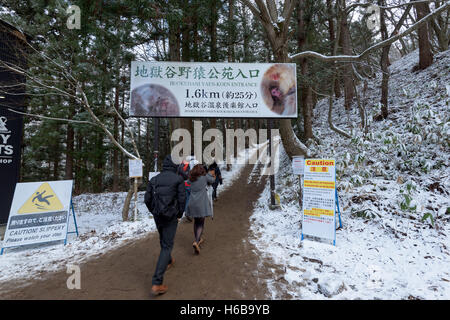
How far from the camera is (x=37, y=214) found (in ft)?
16.6

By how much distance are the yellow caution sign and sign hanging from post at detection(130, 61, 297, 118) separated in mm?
3414

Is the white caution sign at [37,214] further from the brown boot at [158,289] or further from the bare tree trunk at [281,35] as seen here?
the bare tree trunk at [281,35]

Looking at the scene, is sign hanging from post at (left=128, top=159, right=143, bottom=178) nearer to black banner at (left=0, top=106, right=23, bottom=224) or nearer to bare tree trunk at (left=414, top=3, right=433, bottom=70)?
black banner at (left=0, top=106, right=23, bottom=224)

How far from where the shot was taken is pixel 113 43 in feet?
23.9

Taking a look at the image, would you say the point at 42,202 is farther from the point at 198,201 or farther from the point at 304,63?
the point at 304,63

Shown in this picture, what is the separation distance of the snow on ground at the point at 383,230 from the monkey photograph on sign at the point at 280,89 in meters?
2.42

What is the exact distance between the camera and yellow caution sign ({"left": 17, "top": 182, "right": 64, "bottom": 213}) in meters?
5.05

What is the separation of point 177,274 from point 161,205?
1.36 metres

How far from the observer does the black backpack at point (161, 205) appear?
2.86 meters

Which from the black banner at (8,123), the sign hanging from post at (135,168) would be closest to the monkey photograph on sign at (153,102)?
the sign hanging from post at (135,168)

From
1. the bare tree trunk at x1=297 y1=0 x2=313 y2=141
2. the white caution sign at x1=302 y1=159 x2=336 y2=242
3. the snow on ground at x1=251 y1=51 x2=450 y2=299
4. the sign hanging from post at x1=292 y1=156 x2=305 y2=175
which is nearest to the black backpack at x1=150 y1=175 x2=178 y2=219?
the snow on ground at x1=251 y1=51 x2=450 y2=299
